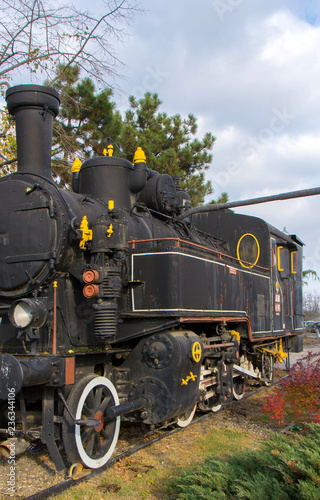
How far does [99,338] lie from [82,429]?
0.95 m

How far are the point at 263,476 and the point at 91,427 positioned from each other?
74.6 inches

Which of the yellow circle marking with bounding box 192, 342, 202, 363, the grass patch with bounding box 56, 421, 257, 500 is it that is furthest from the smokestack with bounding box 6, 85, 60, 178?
the grass patch with bounding box 56, 421, 257, 500

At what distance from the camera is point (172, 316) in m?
5.27

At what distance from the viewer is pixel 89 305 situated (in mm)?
5258

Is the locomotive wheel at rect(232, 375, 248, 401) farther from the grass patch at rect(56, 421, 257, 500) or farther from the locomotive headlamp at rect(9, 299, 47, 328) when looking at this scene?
the locomotive headlamp at rect(9, 299, 47, 328)

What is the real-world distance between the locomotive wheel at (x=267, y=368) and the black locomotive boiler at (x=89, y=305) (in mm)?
3233

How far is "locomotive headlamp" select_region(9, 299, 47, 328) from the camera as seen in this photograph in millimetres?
4379

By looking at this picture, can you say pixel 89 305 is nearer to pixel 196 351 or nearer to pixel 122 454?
pixel 196 351

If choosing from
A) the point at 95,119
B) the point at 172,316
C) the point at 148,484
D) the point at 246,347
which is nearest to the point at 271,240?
the point at 246,347

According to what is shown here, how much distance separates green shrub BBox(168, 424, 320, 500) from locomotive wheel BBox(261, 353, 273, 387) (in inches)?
215

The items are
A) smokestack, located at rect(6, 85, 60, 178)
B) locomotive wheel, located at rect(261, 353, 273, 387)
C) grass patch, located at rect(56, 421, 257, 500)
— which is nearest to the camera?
grass patch, located at rect(56, 421, 257, 500)

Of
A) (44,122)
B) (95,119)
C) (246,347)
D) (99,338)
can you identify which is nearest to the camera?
(99,338)

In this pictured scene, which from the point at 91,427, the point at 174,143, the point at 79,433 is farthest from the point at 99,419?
the point at 174,143

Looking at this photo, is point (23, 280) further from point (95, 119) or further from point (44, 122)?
point (95, 119)
